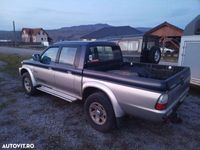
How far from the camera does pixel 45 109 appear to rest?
475cm

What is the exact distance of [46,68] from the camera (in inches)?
195

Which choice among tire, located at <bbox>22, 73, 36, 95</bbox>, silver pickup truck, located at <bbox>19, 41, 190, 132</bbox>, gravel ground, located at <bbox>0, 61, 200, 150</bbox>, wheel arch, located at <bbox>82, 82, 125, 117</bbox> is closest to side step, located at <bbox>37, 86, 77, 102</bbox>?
silver pickup truck, located at <bbox>19, 41, 190, 132</bbox>

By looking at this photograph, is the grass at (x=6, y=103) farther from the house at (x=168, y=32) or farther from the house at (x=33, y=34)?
the house at (x=33, y=34)

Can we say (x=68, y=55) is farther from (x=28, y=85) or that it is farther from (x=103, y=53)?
(x=28, y=85)

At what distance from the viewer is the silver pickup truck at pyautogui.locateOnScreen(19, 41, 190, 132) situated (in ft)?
9.45

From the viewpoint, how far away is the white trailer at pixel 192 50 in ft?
21.5

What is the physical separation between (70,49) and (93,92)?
4.13 feet

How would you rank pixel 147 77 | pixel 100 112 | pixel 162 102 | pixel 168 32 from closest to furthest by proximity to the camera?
pixel 162 102
pixel 100 112
pixel 147 77
pixel 168 32

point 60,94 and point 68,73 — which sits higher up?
point 68,73

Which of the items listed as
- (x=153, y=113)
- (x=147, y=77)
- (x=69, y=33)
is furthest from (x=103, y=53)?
(x=69, y=33)

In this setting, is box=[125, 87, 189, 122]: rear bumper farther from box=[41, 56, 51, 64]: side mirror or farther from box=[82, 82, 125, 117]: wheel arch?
box=[41, 56, 51, 64]: side mirror

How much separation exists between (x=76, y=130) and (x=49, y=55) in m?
2.39

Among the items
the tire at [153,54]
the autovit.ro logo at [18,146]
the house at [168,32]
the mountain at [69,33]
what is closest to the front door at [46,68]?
the autovit.ro logo at [18,146]

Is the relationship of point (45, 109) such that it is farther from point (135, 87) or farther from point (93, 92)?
point (135, 87)
